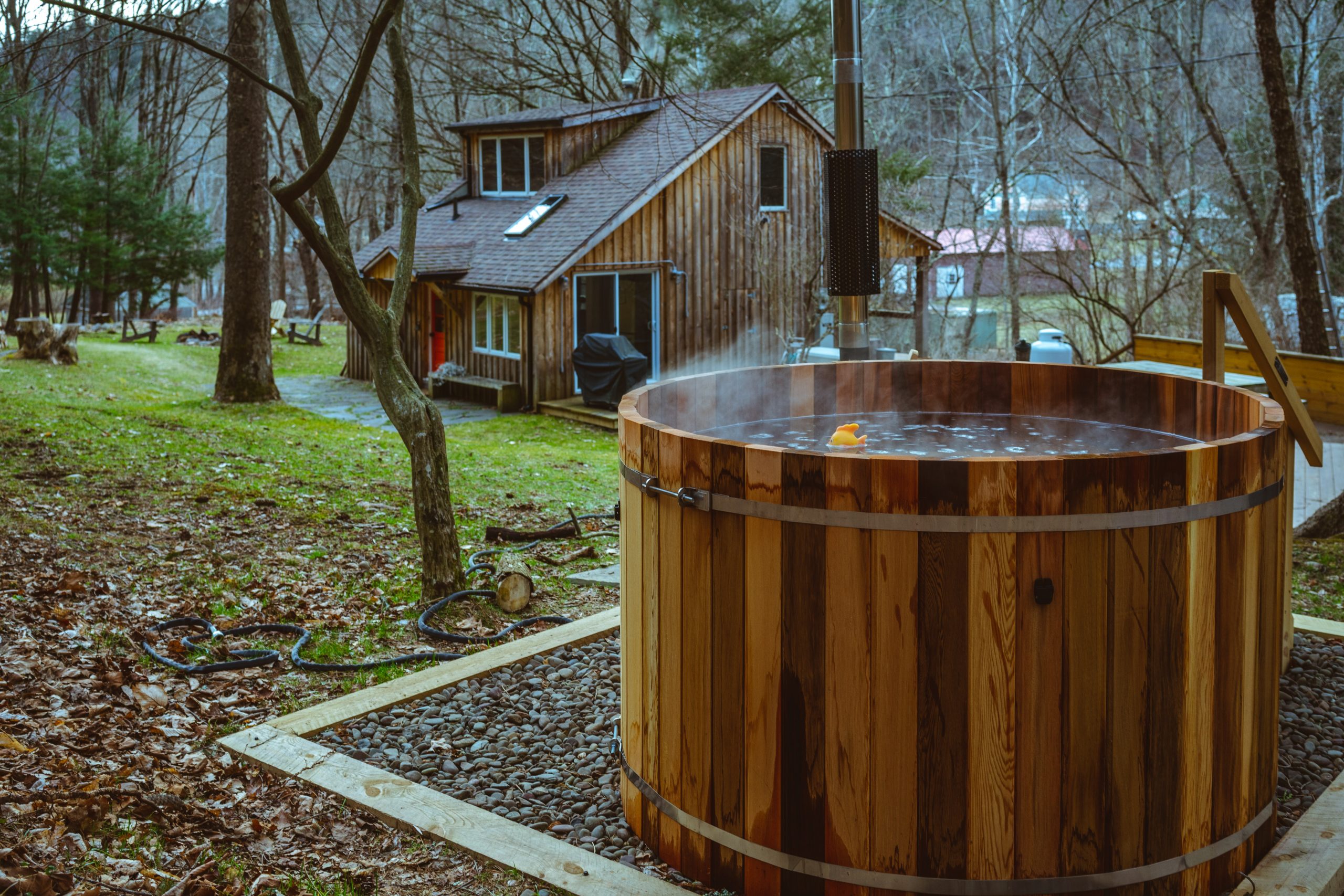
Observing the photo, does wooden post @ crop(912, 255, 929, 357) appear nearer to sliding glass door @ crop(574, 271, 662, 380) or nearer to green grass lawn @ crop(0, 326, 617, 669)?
sliding glass door @ crop(574, 271, 662, 380)

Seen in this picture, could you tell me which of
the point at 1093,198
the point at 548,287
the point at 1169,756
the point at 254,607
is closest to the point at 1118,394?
the point at 1169,756

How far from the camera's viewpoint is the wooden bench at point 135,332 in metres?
26.9

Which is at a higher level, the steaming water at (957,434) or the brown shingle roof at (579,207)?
the brown shingle roof at (579,207)

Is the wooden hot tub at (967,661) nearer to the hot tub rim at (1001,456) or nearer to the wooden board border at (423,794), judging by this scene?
the hot tub rim at (1001,456)

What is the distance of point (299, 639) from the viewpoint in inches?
214

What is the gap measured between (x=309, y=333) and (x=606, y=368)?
15.6m

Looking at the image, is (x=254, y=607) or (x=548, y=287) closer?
(x=254, y=607)

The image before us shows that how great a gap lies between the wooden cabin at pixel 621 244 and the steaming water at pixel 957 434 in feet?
46.9

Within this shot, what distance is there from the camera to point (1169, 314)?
81.3 ft

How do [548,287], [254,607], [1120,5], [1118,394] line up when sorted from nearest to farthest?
1. [1118,394]
2. [254,607]
3. [548,287]
4. [1120,5]

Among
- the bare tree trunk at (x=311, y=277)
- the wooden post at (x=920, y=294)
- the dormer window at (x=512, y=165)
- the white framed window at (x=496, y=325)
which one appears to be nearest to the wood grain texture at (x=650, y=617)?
the white framed window at (x=496, y=325)

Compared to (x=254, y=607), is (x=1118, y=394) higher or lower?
higher

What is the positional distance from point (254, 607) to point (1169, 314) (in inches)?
912

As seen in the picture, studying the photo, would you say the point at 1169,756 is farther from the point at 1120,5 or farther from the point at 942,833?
the point at 1120,5
